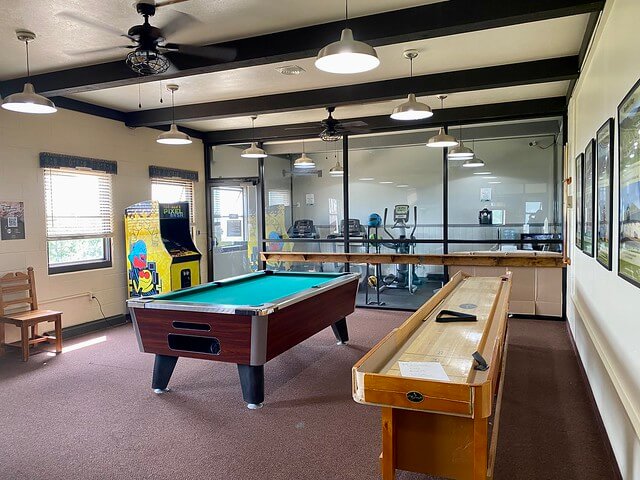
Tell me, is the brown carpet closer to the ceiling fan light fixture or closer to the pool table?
the pool table

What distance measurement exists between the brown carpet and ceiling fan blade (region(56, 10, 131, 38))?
8.96 feet

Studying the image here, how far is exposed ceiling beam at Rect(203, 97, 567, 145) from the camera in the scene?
608 centimetres

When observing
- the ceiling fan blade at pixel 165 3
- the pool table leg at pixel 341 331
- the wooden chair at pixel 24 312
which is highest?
the ceiling fan blade at pixel 165 3

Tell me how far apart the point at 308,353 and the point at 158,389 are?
1.58 m

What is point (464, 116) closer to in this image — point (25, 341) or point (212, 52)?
point (212, 52)

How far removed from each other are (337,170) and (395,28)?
423 cm

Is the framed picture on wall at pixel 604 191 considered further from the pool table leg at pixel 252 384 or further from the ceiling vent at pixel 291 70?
the ceiling vent at pixel 291 70

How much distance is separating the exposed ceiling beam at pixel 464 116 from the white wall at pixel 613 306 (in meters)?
2.06

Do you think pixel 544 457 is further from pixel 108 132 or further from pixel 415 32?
pixel 108 132

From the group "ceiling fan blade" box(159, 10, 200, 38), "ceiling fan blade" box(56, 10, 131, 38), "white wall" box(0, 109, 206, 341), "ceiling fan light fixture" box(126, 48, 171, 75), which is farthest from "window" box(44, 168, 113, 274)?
"ceiling fan light fixture" box(126, 48, 171, 75)

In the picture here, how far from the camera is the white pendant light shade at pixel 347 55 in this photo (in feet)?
8.45

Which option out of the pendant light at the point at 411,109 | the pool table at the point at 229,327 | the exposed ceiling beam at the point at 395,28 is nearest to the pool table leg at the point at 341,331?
the pool table at the point at 229,327

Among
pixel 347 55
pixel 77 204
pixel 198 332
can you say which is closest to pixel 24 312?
pixel 77 204

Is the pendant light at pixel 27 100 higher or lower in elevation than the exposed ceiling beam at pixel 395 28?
lower
